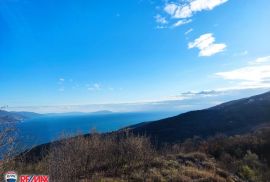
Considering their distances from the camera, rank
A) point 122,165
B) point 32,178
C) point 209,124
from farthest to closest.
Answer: point 209,124 < point 122,165 < point 32,178

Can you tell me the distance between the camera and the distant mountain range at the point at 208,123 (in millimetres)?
79556

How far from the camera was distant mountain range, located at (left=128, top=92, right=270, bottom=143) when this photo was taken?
3132 inches

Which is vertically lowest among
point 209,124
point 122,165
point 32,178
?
point 122,165

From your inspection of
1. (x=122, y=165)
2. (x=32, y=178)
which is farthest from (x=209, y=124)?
(x=32, y=178)

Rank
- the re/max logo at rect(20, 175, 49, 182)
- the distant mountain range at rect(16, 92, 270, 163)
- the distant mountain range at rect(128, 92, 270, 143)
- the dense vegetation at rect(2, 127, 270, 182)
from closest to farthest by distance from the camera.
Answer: the re/max logo at rect(20, 175, 49, 182)
the dense vegetation at rect(2, 127, 270, 182)
the distant mountain range at rect(16, 92, 270, 163)
the distant mountain range at rect(128, 92, 270, 143)

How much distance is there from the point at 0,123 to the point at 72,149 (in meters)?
8.23

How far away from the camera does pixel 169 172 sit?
48.5ft

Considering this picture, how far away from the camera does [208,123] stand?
93.0m

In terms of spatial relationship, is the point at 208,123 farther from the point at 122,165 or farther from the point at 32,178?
the point at 32,178

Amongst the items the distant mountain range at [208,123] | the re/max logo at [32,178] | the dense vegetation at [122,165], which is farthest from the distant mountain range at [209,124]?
the re/max logo at [32,178]

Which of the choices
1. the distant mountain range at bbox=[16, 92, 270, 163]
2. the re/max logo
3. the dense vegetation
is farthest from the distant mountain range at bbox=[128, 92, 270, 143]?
the re/max logo

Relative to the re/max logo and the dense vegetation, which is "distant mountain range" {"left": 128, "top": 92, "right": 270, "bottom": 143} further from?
the re/max logo

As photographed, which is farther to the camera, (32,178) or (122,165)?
(122,165)

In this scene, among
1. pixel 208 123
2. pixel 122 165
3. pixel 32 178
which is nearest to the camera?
pixel 32 178
